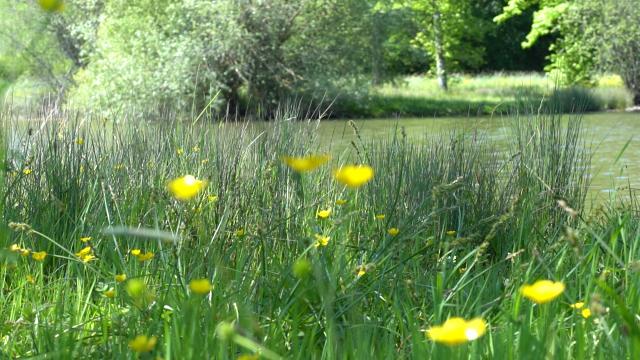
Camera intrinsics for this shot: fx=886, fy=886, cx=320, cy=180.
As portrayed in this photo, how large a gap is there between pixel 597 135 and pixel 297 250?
10299mm

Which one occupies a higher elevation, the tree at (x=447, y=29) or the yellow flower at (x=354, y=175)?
the tree at (x=447, y=29)

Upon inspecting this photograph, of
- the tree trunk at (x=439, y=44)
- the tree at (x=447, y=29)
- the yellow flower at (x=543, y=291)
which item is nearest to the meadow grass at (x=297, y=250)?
the yellow flower at (x=543, y=291)

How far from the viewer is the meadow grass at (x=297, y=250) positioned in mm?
1668

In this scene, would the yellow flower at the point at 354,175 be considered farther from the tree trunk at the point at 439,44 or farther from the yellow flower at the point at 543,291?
the tree trunk at the point at 439,44

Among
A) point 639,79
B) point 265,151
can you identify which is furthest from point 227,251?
point 639,79

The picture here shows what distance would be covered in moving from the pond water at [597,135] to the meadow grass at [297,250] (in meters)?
0.39

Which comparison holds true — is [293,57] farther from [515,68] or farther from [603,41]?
[515,68]

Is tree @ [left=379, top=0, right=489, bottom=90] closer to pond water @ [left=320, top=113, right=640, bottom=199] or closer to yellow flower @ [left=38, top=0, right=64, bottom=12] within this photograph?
pond water @ [left=320, top=113, right=640, bottom=199]

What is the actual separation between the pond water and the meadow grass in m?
0.39

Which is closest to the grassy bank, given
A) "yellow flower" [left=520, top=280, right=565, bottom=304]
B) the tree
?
the tree

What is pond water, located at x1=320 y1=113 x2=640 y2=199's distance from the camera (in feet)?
14.2

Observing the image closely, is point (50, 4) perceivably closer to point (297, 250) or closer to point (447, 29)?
point (297, 250)

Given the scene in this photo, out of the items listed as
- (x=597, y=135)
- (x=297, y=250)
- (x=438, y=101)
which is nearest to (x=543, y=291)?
(x=297, y=250)

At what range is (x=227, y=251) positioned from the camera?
7.60 feet
